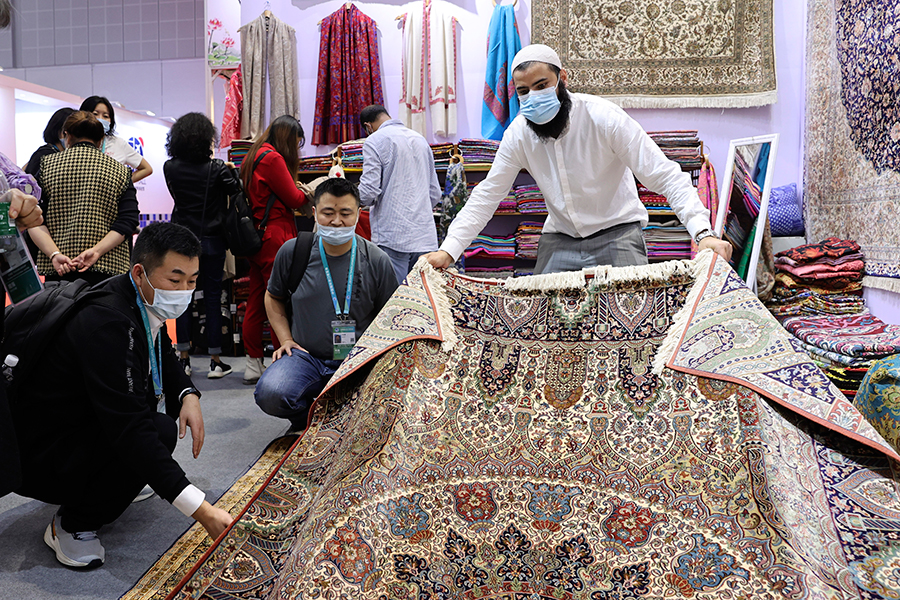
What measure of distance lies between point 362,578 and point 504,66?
407 cm

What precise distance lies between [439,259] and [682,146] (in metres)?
2.76

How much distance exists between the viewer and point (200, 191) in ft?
12.4

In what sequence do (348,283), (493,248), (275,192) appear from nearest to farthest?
(348,283)
(275,192)
(493,248)

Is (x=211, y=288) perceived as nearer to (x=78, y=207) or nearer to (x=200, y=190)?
(x=200, y=190)

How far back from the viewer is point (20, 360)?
1744mm

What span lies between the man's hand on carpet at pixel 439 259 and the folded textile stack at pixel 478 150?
2362 millimetres

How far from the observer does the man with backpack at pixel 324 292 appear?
2562 millimetres

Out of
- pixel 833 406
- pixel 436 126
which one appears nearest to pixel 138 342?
pixel 833 406

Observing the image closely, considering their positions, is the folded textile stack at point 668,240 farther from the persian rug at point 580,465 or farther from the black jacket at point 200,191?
the black jacket at point 200,191

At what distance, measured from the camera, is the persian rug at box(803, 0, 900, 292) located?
3117 millimetres

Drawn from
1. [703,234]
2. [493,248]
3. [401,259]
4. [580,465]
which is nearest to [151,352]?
[580,465]

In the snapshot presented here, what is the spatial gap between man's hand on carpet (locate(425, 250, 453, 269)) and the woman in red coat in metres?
1.80

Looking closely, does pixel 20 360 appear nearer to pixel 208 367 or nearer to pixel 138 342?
pixel 138 342

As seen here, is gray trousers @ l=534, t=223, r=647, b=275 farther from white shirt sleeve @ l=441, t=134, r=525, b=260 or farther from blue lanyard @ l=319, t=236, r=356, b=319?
blue lanyard @ l=319, t=236, r=356, b=319
